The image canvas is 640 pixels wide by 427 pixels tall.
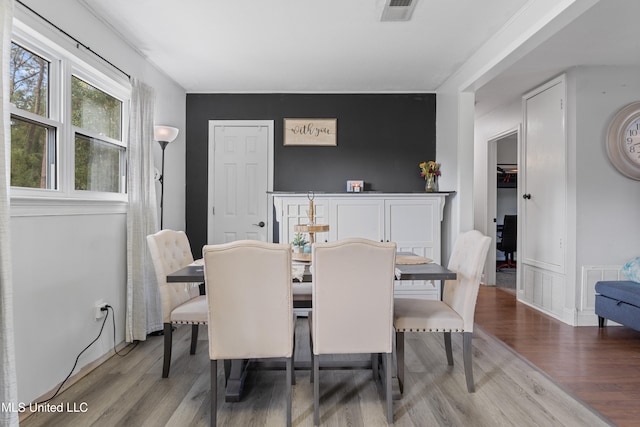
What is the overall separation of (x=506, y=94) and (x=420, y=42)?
6.74ft

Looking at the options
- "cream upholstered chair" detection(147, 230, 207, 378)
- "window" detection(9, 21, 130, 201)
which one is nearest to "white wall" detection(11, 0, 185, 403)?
"window" detection(9, 21, 130, 201)

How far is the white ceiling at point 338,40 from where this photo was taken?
257 centimetres

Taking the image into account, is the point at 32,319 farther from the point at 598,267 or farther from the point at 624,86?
the point at 624,86

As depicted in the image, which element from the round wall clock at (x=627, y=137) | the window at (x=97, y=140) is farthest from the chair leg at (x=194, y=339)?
the round wall clock at (x=627, y=137)

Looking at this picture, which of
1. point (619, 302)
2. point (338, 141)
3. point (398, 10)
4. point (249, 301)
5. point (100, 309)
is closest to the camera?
point (249, 301)

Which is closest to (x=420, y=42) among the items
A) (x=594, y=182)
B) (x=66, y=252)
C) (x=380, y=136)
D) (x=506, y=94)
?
(x=380, y=136)

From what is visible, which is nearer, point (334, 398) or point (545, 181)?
point (334, 398)

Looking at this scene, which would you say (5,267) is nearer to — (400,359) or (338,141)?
(400,359)

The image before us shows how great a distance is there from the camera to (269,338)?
6.35 ft

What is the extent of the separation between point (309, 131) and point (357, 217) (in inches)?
50.7

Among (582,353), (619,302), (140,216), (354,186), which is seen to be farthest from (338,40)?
(619,302)

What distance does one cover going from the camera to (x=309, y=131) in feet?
14.7

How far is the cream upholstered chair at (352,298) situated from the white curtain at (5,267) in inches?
57.0

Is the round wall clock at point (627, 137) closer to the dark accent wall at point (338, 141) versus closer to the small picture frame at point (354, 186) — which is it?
the dark accent wall at point (338, 141)
